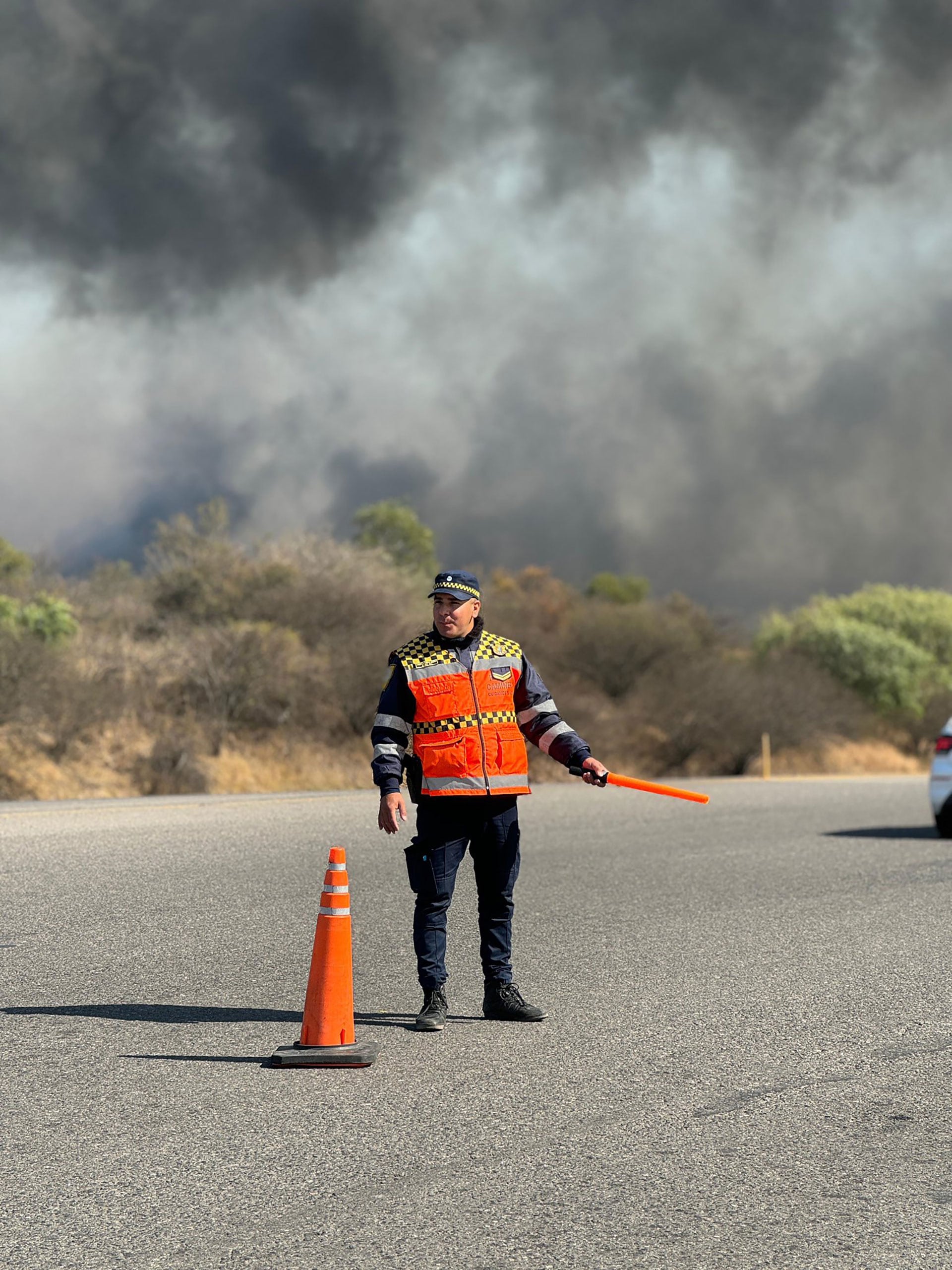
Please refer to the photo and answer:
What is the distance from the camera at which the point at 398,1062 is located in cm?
591

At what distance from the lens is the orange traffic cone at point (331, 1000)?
582cm

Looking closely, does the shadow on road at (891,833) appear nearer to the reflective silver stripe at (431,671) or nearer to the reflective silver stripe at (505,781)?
the reflective silver stripe at (505,781)

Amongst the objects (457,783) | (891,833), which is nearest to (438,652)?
(457,783)

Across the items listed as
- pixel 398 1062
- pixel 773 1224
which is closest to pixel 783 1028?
pixel 398 1062

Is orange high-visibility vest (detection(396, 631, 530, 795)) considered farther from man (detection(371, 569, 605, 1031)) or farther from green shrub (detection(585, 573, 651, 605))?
green shrub (detection(585, 573, 651, 605))

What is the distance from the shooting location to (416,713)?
666cm

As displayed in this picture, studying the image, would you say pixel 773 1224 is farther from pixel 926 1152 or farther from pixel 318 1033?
pixel 318 1033

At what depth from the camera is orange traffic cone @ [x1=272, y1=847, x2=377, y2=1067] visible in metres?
5.82

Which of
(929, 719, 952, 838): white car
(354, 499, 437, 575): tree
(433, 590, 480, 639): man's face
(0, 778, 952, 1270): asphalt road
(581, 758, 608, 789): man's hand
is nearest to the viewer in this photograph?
(0, 778, 952, 1270): asphalt road

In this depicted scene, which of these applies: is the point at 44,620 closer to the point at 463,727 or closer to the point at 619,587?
the point at 463,727

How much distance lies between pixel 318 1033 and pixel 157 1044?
2.66 ft

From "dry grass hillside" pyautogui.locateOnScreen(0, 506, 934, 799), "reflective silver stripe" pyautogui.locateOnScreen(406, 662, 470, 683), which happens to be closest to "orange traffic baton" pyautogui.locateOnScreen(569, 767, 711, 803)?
"reflective silver stripe" pyautogui.locateOnScreen(406, 662, 470, 683)

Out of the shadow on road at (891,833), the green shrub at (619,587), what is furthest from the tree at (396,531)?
the shadow on road at (891,833)

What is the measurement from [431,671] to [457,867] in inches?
36.8
